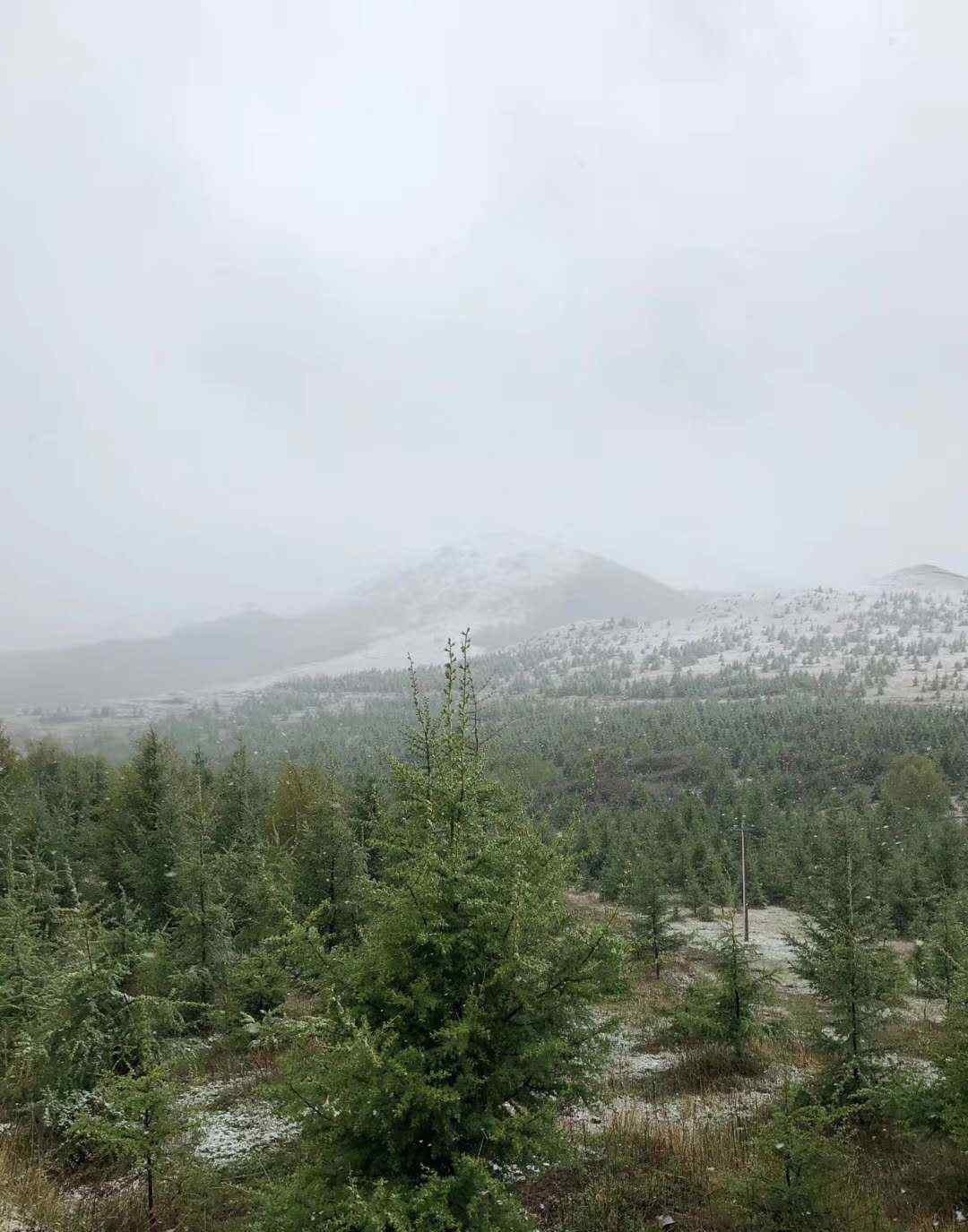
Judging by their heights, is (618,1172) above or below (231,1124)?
above

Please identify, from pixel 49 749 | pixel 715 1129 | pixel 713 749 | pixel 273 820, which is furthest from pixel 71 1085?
pixel 713 749

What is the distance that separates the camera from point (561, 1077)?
659 cm

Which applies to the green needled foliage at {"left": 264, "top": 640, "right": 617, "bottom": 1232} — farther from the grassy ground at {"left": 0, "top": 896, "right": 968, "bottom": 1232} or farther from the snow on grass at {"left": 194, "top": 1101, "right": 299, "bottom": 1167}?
the snow on grass at {"left": 194, "top": 1101, "right": 299, "bottom": 1167}

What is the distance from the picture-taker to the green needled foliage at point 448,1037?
219 inches

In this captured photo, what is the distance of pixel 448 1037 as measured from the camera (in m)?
5.87

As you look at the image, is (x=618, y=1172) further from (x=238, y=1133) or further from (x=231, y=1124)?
(x=231, y=1124)

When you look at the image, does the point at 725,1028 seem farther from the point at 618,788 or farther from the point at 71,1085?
the point at 618,788

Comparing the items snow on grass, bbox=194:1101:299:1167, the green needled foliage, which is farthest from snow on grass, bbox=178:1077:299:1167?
the green needled foliage

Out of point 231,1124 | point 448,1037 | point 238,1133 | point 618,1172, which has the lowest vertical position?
point 231,1124

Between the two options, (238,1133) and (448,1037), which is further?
(238,1133)

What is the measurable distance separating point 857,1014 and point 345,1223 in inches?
410

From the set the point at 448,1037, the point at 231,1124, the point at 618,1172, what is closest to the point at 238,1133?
the point at 231,1124

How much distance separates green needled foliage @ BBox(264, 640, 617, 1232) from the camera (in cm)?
556

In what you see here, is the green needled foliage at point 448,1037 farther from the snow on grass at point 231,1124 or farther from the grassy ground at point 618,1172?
the snow on grass at point 231,1124
